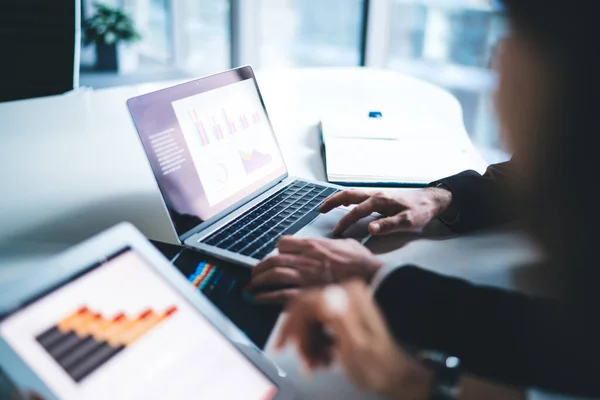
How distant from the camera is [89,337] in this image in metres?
0.50

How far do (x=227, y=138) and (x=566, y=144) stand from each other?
627 millimetres

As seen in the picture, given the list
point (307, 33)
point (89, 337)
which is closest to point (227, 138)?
point (89, 337)

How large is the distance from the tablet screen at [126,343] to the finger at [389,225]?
1.19 ft

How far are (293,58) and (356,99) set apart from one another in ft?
9.06

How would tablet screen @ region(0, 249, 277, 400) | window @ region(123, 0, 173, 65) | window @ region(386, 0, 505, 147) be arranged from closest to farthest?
tablet screen @ region(0, 249, 277, 400), window @ region(386, 0, 505, 147), window @ region(123, 0, 173, 65)

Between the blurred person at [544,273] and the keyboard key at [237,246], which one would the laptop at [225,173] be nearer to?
the keyboard key at [237,246]

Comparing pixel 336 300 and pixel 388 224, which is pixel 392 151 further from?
pixel 336 300

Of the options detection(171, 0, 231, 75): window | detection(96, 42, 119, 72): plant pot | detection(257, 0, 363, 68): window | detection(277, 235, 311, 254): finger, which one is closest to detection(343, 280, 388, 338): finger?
detection(277, 235, 311, 254): finger

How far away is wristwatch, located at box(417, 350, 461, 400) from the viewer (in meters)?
0.44

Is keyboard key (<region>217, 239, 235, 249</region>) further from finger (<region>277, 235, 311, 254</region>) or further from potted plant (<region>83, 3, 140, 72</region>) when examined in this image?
potted plant (<region>83, 3, 140, 72</region>)

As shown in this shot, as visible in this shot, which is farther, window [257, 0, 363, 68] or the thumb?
window [257, 0, 363, 68]

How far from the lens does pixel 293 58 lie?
4367 millimetres

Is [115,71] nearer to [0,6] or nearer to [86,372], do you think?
[0,6]

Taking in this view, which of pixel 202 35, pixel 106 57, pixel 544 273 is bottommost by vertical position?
pixel 106 57
